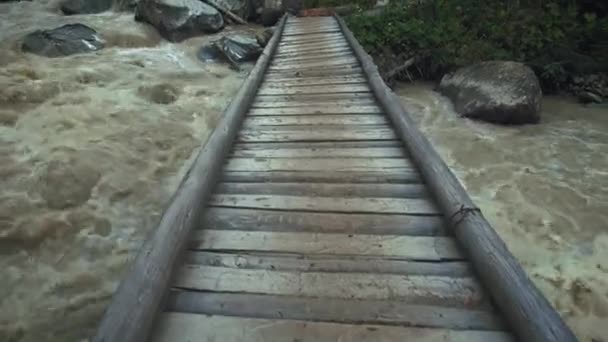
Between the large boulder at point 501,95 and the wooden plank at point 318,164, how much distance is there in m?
3.49

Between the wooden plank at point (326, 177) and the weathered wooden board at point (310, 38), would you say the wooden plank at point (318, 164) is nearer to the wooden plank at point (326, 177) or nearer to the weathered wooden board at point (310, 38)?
the wooden plank at point (326, 177)

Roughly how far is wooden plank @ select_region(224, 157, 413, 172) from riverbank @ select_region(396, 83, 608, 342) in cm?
143

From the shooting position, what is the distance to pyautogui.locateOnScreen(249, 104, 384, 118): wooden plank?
12.6 feet

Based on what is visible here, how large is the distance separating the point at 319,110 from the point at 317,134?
60 centimetres

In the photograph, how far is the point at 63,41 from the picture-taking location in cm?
739

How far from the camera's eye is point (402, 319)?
1.62m

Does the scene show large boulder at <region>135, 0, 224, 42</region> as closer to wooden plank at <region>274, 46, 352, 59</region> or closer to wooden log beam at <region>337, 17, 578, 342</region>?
wooden plank at <region>274, 46, 352, 59</region>

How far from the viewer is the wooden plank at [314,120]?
360 centimetres

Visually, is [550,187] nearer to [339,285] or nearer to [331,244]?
[331,244]

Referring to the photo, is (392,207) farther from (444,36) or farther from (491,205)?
(444,36)

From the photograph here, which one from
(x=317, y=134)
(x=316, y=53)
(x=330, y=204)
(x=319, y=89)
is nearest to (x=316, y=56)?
(x=316, y=53)

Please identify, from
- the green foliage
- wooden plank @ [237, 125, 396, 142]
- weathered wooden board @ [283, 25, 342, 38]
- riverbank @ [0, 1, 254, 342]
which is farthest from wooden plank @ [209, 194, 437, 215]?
weathered wooden board @ [283, 25, 342, 38]

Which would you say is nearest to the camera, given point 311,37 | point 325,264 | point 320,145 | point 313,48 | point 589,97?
point 325,264

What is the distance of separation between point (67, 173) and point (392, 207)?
3361 mm
